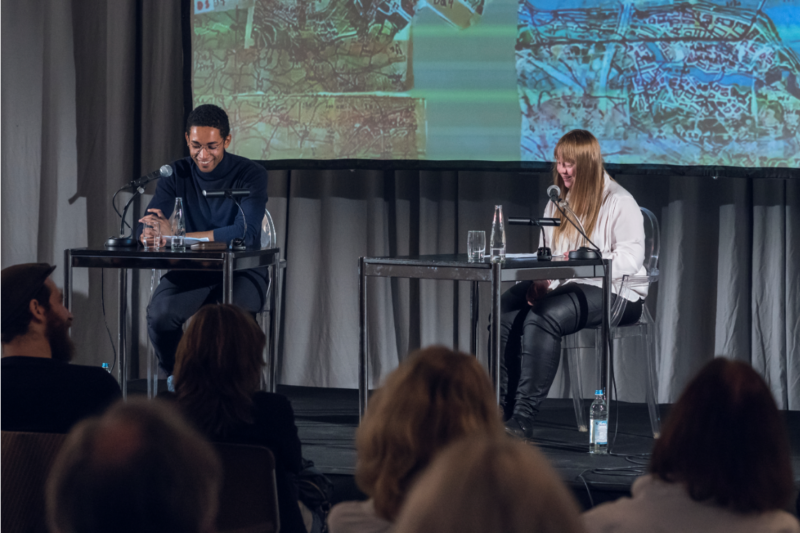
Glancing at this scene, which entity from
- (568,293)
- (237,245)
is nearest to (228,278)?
(237,245)

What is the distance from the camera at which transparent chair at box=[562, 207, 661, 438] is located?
3256mm

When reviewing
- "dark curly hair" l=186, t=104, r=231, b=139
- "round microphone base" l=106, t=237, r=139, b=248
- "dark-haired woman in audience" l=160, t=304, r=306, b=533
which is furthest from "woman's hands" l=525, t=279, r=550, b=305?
"dark-haired woman in audience" l=160, t=304, r=306, b=533

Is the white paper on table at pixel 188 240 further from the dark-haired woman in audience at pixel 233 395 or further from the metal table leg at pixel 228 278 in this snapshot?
the dark-haired woman in audience at pixel 233 395

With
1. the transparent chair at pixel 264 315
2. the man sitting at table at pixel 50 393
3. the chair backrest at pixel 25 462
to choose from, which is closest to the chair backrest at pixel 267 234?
the transparent chair at pixel 264 315

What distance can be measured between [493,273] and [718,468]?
5.48 feet

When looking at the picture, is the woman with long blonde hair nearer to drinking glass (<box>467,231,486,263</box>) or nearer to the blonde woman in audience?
drinking glass (<box>467,231,486,263</box>)

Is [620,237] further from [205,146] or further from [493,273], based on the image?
[205,146]

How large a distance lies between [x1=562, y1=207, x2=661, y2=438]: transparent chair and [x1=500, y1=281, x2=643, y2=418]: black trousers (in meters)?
0.04

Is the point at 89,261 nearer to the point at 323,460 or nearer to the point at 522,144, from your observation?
the point at 323,460

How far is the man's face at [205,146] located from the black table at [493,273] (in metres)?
0.81

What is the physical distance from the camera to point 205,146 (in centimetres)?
340

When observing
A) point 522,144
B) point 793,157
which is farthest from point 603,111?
point 793,157

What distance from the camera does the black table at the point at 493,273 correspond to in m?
2.77

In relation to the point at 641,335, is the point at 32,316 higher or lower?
higher
